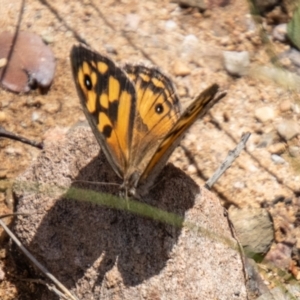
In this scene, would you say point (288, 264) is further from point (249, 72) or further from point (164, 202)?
point (249, 72)

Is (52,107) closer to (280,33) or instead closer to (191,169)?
(191,169)

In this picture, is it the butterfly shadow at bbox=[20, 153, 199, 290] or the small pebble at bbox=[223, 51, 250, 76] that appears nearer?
the butterfly shadow at bbox=[20, 153, 199, 290]

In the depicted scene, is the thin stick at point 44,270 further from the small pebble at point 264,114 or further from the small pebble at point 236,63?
the small pebble at point 236,63

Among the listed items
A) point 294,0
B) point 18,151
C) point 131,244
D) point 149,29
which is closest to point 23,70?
point 18,151

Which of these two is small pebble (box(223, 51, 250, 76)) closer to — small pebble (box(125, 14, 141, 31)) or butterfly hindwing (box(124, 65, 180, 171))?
small pebble (box(125, 14, 141, 31))

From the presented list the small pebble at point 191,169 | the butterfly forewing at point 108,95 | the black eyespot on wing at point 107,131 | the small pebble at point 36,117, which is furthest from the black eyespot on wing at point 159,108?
the small pebble at point 36,117

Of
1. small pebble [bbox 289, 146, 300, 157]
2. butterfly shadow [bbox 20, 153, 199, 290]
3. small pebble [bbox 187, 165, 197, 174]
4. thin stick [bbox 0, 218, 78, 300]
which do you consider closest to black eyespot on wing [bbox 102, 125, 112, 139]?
butterfly shadow [bbox 20, 153, 199, 290]
